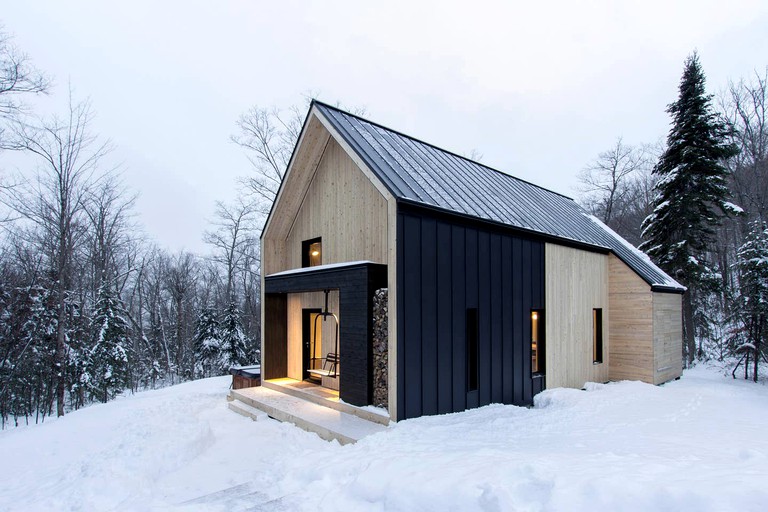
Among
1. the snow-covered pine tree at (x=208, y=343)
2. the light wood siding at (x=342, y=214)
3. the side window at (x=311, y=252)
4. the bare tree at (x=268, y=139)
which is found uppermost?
the bare tree at (x=268, y=139)

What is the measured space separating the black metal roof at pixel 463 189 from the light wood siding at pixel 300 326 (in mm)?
2899

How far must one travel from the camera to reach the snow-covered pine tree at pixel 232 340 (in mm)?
18703

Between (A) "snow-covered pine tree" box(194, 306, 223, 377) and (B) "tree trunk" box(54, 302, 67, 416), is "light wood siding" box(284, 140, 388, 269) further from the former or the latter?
(A) "snow-covered pine tree" box(194, 306, 223, 377)

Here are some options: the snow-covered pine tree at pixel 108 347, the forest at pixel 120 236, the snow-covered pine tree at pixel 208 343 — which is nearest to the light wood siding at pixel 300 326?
the forest at pixel 120 236

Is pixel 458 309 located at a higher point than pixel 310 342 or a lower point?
higher

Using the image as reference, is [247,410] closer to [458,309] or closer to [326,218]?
[326,218]

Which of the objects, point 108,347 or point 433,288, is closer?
point 433,288

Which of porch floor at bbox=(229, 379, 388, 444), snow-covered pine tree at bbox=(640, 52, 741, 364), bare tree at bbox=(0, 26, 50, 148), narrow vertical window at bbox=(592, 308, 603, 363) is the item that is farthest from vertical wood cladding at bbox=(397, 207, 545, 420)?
bare tree at bbox=(0, 26, 50, 148)

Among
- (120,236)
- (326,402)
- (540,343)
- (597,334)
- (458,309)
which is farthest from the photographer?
(120,236)

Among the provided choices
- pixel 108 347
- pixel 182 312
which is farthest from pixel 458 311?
pixel 182 312

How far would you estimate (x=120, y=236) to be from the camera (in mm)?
18500

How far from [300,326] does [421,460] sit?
18.6ft

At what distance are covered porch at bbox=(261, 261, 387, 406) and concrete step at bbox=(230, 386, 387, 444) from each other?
0.33 meters

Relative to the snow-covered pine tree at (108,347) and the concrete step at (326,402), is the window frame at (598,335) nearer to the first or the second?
the concrete step at (326,402)
